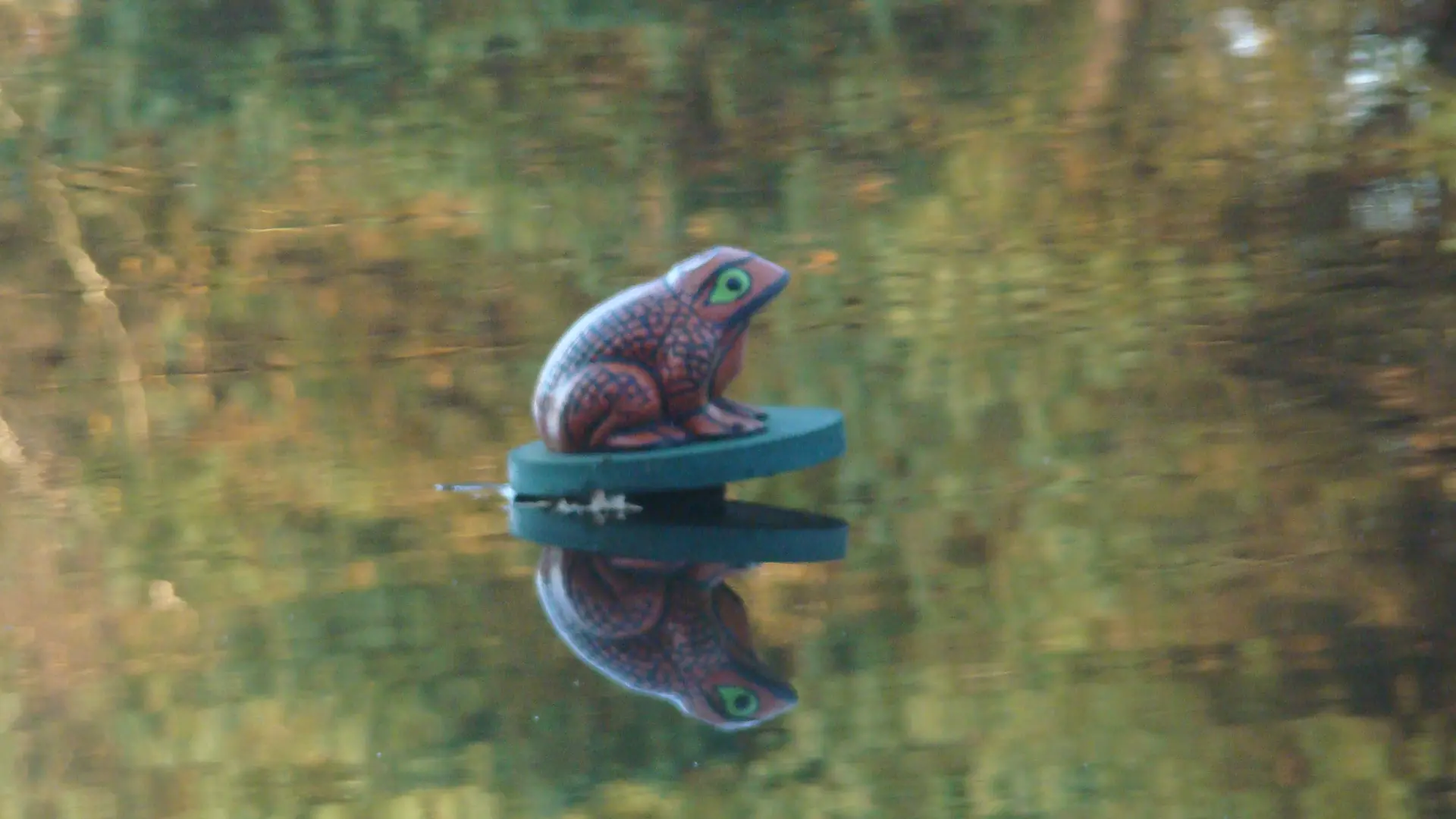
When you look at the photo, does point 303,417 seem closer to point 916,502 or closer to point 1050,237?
point 916,502

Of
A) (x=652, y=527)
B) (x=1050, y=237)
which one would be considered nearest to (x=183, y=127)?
(x=1050, y=237)

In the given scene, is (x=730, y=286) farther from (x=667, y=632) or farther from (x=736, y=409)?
(x=667, y=632)

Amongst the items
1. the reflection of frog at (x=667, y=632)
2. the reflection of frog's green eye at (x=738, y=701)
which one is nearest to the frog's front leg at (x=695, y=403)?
the reflection of frog at (x=667, y=632)

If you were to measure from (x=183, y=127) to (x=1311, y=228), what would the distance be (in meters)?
2.24

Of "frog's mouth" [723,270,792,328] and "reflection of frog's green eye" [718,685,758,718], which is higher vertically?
"frog's mouth" [723,270,792,328]

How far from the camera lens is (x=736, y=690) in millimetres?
1476

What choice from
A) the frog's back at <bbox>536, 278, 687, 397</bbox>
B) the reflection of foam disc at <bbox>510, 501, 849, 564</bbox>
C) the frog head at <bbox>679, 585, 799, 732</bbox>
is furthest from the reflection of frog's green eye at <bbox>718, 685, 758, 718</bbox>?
the frog's back at <bbox>536, 278, 687, 397</bbox>

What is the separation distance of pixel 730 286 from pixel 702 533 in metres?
0.30

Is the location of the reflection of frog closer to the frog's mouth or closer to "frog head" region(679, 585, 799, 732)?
"frog head" region(679, 585, 799, 732)

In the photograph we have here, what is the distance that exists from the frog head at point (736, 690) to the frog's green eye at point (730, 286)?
0.49 metres

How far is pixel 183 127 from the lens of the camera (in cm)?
352

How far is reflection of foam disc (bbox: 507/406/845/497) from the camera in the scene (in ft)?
6.17

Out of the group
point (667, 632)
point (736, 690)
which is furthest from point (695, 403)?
point (736, 690)

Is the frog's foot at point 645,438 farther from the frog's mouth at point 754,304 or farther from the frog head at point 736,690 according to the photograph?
the frog head at point 736,690
